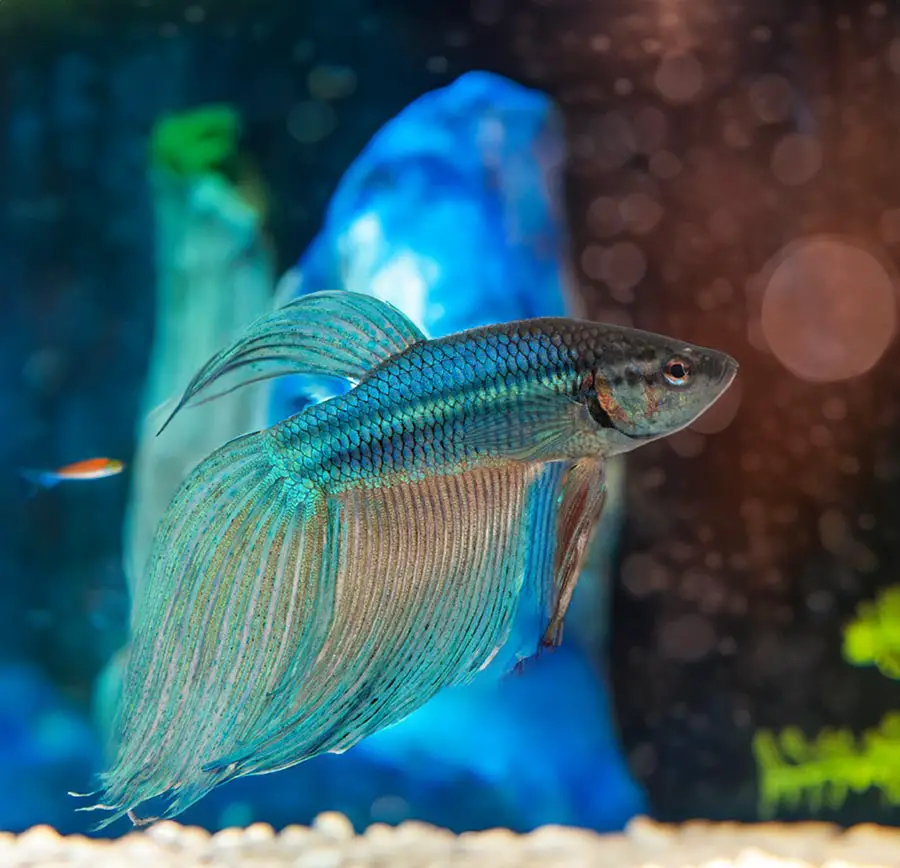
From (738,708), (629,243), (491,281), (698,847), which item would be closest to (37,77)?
(491,281)

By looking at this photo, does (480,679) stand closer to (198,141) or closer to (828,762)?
(828,762)

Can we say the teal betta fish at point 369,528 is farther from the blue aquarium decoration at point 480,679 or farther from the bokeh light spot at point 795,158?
the bokeh light spot at point 795,158

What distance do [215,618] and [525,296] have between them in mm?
1123

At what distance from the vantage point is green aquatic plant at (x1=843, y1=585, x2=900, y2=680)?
219cm

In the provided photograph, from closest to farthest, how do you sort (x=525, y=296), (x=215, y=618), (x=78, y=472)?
(x=215, y=618), (x=525, y=296), (x=78, y=472)

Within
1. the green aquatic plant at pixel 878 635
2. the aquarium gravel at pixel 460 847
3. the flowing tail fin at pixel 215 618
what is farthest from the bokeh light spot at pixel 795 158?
the aquarium gravel at pixel 460 847

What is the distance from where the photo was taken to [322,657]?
1.23 metres

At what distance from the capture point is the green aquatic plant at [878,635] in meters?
2.19

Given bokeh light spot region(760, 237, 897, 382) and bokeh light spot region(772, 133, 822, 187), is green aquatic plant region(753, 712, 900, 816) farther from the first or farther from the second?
bokeh light spot region(772, 133, 822, 187)

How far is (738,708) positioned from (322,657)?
1.41m

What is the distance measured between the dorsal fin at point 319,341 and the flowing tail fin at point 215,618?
0.11m

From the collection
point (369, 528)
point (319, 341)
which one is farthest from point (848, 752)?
point (319, 341)

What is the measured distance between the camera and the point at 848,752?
223 cm

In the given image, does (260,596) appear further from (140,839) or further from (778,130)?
(778,130)
